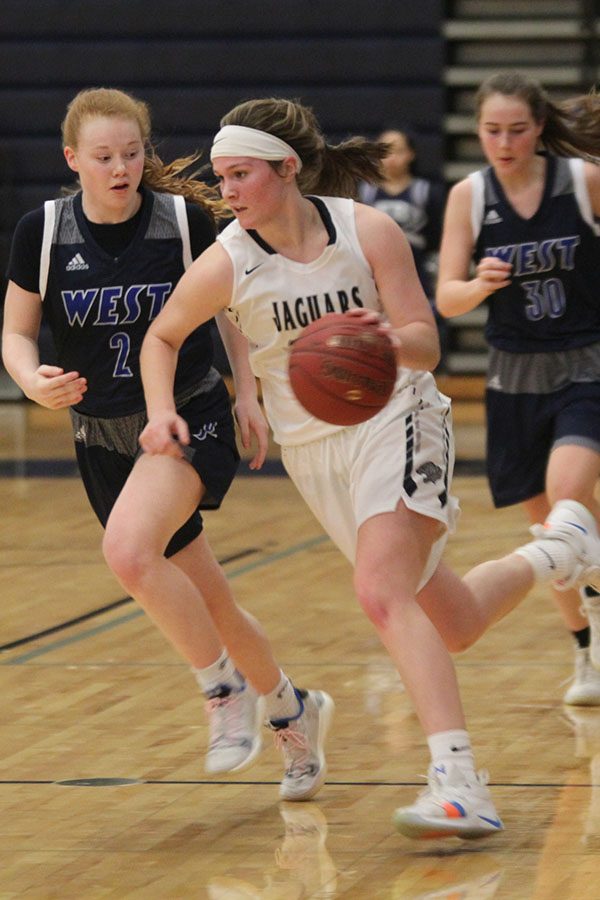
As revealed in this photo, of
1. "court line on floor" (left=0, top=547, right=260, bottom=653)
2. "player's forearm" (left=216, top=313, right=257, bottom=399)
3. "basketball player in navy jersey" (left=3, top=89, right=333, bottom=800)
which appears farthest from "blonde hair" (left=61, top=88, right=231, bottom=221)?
"court line on floor" (left=0, top=547, right=260, bottom=653)

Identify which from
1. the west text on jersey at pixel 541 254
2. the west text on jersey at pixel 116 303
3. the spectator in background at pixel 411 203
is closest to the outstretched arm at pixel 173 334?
the west text on jersey at pixel 116 303

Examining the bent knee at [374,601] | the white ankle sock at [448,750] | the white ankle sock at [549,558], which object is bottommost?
the white ankle sock at [448,750]

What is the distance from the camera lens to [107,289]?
348 cm

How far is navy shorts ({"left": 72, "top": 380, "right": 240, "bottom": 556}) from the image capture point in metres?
3.43

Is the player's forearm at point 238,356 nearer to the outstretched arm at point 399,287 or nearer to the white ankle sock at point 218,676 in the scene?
the outstretched arm at point 399,287

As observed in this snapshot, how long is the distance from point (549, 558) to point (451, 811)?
79 cm

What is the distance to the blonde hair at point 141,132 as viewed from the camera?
3.43 meters

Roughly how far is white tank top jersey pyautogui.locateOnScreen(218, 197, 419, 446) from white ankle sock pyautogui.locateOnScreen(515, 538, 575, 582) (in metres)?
0.56

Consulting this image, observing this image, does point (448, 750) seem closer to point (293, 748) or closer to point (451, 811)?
point (451, 811)

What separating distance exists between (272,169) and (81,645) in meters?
2.14

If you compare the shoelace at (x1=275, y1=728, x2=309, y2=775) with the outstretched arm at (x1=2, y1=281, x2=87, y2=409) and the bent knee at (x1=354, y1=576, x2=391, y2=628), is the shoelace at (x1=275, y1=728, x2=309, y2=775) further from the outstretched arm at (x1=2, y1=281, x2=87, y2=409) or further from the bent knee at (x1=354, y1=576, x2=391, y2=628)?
the outstretched arm at (x1=2, y1=281, x2=87, y2=409)

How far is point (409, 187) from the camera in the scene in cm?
966

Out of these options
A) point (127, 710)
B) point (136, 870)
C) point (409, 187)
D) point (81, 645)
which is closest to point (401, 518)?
point (136, 870)

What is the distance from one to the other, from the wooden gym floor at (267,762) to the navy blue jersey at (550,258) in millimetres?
907
